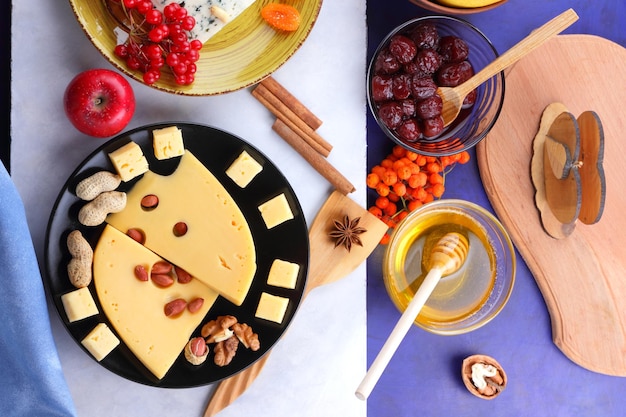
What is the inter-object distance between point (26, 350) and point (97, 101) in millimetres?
462

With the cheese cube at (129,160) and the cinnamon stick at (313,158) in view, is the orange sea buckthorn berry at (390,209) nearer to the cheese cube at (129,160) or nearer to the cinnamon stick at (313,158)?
the cinnamon stick at (313,158)

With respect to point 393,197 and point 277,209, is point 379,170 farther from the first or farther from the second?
point 277,209

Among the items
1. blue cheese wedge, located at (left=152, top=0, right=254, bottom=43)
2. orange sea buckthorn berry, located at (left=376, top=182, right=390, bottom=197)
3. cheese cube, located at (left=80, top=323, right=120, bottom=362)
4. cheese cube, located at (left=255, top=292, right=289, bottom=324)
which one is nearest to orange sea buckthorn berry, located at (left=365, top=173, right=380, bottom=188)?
orange sea buckthorn berry, located at (left=376, top=182, right=390, bottom=197)

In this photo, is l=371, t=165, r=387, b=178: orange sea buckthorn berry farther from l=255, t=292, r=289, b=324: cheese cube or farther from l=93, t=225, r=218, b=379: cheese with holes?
l=93, t=225, r=218, b=379: cheese with holes

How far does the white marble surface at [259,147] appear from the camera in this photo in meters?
1.27

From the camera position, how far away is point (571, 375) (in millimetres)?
1547

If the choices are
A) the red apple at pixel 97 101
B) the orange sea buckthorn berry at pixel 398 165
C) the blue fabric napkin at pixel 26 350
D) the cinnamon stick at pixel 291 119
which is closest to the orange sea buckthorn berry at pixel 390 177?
the orange sea buckthorn berry at pixel 398 165

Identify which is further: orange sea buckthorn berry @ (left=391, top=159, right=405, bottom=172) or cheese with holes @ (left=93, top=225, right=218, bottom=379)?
orange sea buckthorn berry @ (left=391, top=159, right=405, bottom=172)

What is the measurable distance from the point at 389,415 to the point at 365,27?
886 mm

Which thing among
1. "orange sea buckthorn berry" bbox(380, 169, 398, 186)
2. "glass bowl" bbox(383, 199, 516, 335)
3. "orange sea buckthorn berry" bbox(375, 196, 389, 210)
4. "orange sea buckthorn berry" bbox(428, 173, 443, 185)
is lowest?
"glass bowl" bbox(383, 199, 516, 335)

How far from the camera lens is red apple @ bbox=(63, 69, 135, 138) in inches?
46.3

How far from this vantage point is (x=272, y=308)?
1277mm

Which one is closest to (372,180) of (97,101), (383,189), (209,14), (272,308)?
(383,189)

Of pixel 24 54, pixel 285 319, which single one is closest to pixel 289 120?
pixel 285 319
